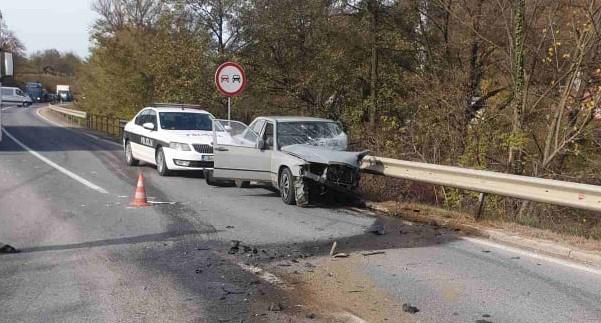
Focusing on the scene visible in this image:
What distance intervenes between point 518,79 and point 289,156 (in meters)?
5.10

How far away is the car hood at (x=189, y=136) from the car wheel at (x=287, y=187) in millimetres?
Answer: 4147

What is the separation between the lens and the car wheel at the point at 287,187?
10766 millimetres

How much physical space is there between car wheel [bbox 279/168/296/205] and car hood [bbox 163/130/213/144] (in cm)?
415

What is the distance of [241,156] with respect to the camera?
39.2 feet

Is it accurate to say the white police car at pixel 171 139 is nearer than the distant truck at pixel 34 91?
Yes

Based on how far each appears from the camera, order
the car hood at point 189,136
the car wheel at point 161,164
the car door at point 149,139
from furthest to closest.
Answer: the car door at point 149,139, the car wheel at point 161,164, the car hood at point 189,136

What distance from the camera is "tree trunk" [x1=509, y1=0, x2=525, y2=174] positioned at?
40.6 feet

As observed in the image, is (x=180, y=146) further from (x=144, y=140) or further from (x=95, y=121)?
(x=95, y=121)

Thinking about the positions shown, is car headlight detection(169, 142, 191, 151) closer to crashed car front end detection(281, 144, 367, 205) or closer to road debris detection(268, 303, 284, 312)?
crashed car front end detection(281, 144, 367, 205)

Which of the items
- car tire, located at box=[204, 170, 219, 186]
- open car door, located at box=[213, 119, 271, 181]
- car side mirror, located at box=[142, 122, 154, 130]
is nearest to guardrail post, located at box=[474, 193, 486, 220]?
open car door, located at box=[213, 119, 271, 181]

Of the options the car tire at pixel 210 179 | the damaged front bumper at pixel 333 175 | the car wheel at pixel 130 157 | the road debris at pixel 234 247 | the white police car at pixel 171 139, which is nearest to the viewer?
the road debris at pixel 234 247

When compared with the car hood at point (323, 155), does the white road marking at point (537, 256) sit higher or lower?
lower

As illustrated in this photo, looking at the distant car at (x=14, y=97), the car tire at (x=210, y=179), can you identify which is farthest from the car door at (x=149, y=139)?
the distant car at (x=14, y=97)

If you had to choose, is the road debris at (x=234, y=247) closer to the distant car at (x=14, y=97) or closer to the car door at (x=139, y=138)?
the car door at (x=139, y=138)
